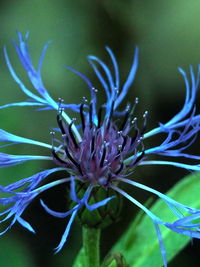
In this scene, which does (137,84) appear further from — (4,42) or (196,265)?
(196,265)

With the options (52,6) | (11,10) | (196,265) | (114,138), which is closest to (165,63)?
(52,6)

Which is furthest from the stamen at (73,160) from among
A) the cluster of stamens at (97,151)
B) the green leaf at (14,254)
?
the green leaf at (14,254)

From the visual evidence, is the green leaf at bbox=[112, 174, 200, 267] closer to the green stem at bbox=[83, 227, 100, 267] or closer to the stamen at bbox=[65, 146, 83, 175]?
the green stem at bbox=[83, 227, 100, 267]

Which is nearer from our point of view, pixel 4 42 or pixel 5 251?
pixel 5 251

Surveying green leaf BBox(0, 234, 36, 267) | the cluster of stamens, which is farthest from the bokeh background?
the cluster of stamens

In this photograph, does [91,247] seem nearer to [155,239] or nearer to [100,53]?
[155,239]

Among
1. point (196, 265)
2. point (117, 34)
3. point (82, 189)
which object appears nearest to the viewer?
point (82, 189)

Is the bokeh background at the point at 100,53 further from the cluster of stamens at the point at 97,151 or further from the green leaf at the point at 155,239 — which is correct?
the cluster of stamens at the point at 97,151
